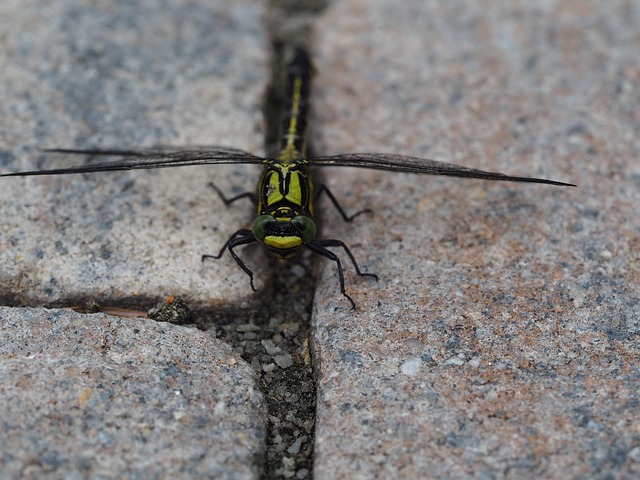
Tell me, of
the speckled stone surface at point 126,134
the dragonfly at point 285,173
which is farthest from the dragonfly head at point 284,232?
the speckled stone surface at point 126,134

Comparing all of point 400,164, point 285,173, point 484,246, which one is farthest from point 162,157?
point 484,246

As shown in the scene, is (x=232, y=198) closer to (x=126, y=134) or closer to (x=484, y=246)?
(x=126, y=134)

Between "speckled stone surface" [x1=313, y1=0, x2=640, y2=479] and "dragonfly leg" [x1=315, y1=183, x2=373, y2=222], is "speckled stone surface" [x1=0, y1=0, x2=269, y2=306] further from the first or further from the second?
"speckled stone surface" [x1=313, y1=0, x2=640, y2=479]

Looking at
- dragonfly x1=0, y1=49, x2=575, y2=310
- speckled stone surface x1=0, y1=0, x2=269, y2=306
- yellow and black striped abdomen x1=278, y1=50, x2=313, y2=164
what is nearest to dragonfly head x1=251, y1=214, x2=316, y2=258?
dragonfly x1=0, y1=49, x2=575, y2=310

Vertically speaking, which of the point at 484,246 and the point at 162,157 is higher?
the point at 162,157

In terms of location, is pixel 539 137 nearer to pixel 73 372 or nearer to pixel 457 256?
pixel 457 256

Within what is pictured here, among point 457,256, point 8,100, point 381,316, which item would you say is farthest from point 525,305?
point 8,100

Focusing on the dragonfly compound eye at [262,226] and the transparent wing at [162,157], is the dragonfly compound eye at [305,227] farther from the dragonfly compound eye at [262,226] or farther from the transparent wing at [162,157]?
the transparent wing at [162,157]
